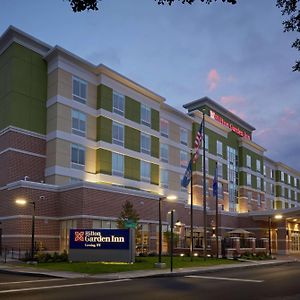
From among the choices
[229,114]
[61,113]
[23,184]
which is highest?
[229,114]

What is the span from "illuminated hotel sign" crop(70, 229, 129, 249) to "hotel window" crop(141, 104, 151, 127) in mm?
25227

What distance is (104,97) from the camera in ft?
170

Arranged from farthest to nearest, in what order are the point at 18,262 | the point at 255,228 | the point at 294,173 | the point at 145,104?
the point at 294,173 → the point at 255,228 → the point at 145,104 → the point at 18,262

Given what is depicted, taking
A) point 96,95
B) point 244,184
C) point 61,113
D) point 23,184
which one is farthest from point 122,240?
point 244,184

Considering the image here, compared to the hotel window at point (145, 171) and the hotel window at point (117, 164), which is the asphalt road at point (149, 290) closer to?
the hotel window at point (117, 164)

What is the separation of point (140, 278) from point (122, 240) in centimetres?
783

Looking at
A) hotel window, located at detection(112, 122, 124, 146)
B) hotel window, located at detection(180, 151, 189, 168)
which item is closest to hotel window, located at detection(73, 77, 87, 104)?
hotel window, located at detection(112, 122, 124, 146)

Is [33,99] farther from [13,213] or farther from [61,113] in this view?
[13,213]

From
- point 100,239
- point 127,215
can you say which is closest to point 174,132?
point 127,215

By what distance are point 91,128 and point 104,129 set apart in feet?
4.84

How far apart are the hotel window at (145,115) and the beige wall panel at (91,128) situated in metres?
8.10

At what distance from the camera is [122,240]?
32875 mm

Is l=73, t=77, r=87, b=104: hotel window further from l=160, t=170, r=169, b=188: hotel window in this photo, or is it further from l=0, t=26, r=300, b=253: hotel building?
l=160, t=170, r=169, b=188: hotel window

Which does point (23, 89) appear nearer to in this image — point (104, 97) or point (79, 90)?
point (79, 90)
